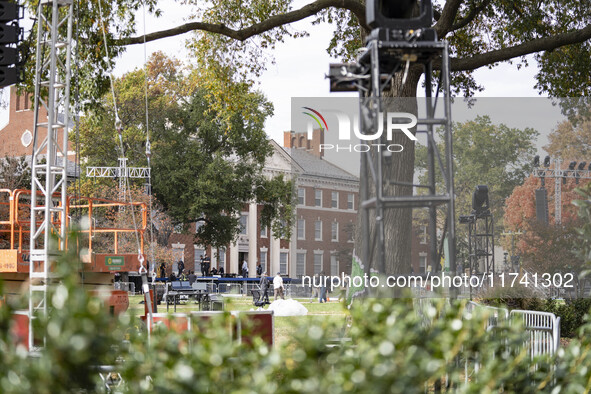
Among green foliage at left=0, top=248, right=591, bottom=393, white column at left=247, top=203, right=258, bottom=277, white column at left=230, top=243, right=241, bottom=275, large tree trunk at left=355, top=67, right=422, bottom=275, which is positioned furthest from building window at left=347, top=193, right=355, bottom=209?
white column at left=247, top=203, right=258, bottom=277

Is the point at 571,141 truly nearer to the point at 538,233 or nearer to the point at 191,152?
the point at 538,233

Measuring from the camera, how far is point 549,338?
33.2 feet

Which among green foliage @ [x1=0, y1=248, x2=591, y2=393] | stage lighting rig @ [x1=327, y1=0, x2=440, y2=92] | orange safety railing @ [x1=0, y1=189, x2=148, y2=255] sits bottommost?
green foliage @ [x1=0, y1=248, x2=591, y2=393]

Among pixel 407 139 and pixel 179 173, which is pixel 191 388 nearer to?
pixel 407 139

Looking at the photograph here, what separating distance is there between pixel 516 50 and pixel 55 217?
13666 mm

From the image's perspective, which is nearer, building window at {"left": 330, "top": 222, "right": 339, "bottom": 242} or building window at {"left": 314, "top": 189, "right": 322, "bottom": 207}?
building window at {"left": 330, "top": 222, "right": 339, "bottom": 242}

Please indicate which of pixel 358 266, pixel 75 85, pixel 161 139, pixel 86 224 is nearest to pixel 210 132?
pixel 161 139

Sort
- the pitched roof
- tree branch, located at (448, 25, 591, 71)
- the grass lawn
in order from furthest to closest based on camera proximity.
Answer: the pitched roof < tree branch, located at (448, 25, 591, 71) < the grass lawn

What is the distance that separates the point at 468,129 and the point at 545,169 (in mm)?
2335

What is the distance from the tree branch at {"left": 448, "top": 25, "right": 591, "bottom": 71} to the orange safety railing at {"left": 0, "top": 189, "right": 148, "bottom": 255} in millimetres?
6717

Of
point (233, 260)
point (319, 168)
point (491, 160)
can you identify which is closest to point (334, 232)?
point (491, 160)

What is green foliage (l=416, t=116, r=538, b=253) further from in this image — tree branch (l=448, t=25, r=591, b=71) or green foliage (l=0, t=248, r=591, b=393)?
green foliage (l=0, t=248, r=591, b=393)

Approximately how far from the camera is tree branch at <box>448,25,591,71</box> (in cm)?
1608

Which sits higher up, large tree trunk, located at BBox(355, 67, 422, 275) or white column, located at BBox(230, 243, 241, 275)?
large tree trunk, located at BBox(355, 67, 422, 275)
